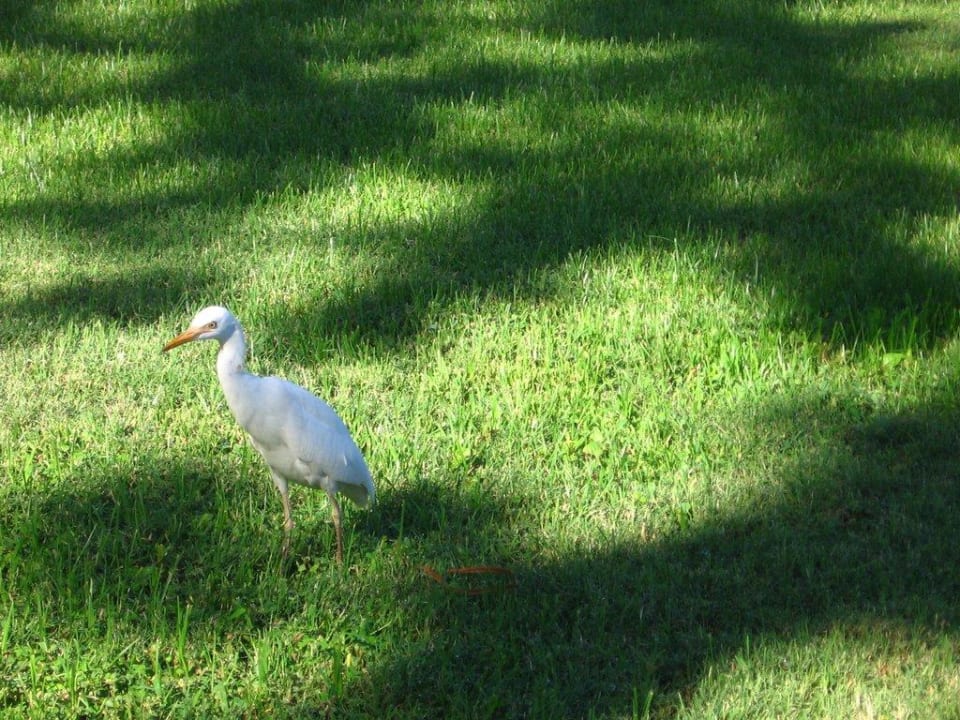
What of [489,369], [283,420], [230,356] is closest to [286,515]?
[283,420]

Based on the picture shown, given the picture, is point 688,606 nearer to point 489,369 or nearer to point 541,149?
point 489,369

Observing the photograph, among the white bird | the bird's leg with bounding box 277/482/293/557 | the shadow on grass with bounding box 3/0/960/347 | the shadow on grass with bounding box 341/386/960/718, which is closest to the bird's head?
the white bird

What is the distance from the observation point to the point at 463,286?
5.60m

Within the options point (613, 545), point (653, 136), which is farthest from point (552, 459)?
point (653, 136)

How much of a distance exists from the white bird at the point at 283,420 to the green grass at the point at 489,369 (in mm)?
293

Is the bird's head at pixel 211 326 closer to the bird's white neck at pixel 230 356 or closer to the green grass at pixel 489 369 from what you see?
the bird's white neck at pixel 230 356

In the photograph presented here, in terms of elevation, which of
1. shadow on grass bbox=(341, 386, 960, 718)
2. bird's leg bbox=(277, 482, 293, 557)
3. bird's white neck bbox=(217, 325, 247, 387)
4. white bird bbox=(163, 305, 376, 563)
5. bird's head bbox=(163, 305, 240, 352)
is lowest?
shadow on grass bbox=(341, 386, 960, 718)

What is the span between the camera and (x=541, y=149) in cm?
704

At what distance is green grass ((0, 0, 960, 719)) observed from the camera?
354 cm

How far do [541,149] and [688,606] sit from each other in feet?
12.6

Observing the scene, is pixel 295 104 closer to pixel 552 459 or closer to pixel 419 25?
pixel 419 25

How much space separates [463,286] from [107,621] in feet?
8.27

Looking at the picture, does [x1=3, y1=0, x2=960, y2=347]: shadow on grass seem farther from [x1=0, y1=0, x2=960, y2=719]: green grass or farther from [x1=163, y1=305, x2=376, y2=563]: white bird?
[x1=163, y1=305, x2=376, y2=563]: white bird

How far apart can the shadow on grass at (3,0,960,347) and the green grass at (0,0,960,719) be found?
0.03 meters
